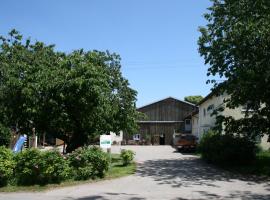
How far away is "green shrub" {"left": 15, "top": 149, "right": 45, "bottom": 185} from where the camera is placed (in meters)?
16.5

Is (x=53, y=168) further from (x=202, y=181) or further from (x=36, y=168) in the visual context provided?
(x=202, y=181)

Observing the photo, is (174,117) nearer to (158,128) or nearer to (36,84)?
(158,128)

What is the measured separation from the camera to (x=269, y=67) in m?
20.9

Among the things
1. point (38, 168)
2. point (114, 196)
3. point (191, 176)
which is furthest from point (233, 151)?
point (38, 168)

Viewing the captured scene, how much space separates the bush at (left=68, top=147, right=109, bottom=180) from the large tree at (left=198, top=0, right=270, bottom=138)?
8019mm

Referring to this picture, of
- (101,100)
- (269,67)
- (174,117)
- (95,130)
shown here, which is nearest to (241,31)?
(269,67)

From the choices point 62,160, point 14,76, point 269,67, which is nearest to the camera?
point 62,160

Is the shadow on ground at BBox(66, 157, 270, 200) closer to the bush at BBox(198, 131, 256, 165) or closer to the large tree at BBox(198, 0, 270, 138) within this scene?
the bush at BBox(198, 131, 256, 165)

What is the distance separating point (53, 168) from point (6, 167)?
67.6 inches

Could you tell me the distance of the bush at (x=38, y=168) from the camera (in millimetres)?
16547

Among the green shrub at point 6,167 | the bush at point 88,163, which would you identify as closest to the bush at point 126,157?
the bush at point 88,163

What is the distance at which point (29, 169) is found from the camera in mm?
16531

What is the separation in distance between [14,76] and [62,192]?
962 centimetres

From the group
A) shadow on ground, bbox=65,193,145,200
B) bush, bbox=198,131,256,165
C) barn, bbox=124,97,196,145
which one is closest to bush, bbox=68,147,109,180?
shadow on ground, bbox=65,193,145,200
